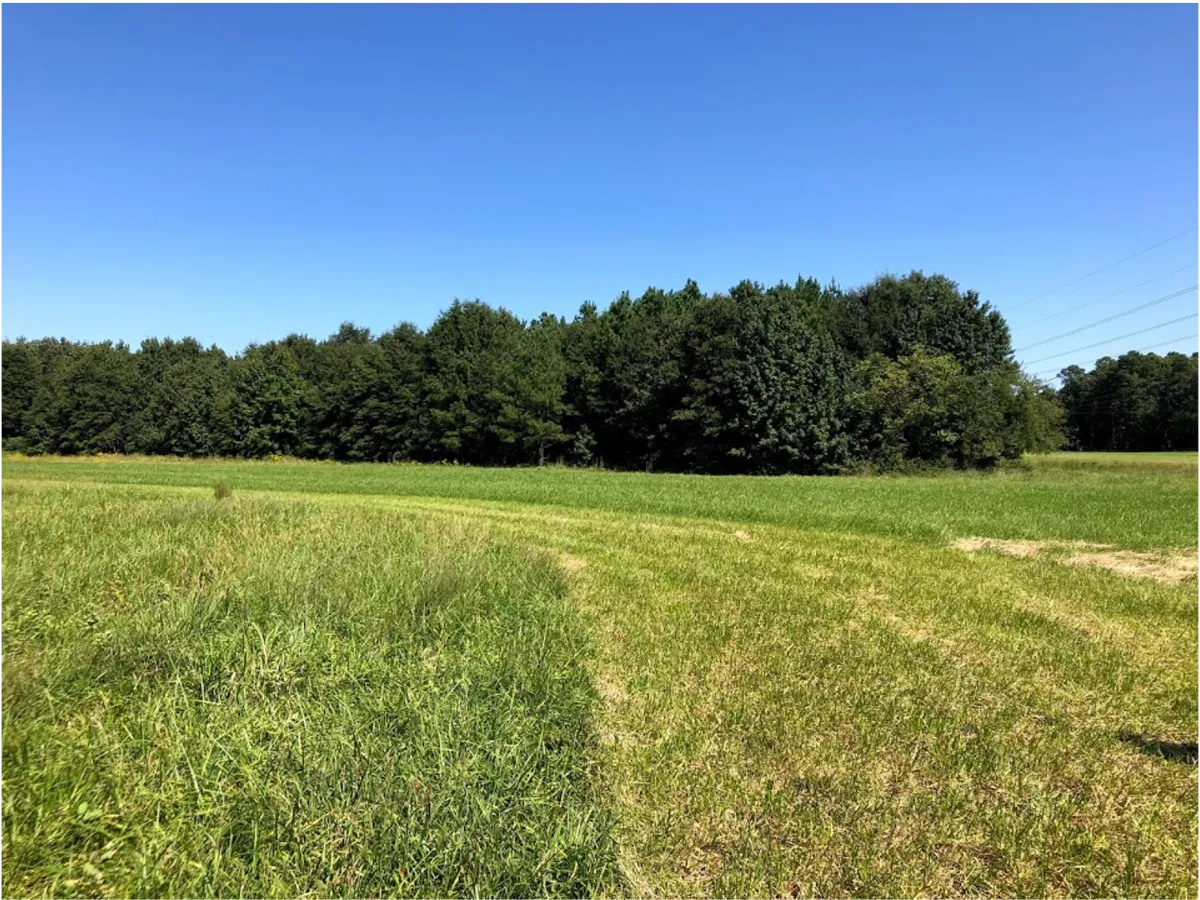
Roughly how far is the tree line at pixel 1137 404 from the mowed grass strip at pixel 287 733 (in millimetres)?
90864

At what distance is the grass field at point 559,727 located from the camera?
271 cm

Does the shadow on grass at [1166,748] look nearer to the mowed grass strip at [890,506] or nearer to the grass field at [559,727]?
the grass field at [559,727]

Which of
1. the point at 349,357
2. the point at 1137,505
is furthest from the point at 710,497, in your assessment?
the point at 349,357

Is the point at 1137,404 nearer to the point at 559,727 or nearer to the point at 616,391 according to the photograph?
the point at 616,391

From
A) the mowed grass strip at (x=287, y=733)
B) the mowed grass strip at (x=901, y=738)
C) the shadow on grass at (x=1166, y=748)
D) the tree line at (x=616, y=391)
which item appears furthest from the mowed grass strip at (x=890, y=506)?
the tree line at (x=616, y=391)

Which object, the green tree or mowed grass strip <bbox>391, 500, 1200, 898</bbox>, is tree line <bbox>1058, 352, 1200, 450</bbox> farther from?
mowed grass strip <bbox>391, 500, 1200, 898</bbox>

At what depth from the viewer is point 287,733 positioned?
11.1 feet

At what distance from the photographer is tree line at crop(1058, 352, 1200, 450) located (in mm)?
82125

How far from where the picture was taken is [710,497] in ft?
66.9

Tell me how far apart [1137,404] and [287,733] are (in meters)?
111

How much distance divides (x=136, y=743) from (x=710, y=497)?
18.0 metres

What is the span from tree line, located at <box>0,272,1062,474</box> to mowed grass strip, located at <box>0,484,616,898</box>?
133ft

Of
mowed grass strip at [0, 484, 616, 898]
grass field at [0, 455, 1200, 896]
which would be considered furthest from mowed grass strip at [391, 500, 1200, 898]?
mowed grass strip at [0, 484, 616, 898]

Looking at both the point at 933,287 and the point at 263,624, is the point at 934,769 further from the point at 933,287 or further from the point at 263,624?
the point at 933,287
